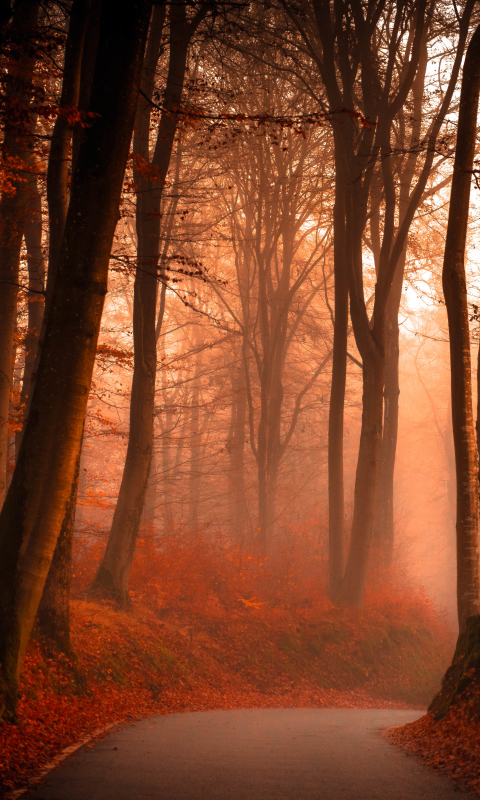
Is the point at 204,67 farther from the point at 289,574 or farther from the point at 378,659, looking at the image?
the point at 378,659

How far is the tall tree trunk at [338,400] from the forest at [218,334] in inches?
2.4

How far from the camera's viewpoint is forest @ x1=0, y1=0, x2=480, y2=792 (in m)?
6.68

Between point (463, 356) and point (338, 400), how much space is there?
6231 millimetres

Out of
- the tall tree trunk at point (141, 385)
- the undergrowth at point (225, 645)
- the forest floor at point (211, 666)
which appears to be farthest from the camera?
the tall tree trunk at point (141, 385)

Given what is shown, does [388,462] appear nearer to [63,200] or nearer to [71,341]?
[63,200]

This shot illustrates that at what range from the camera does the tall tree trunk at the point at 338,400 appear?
15945 millimetres

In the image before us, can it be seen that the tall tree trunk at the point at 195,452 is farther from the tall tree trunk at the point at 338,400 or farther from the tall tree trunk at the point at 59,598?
the tall tree trunk at the point at 59,598

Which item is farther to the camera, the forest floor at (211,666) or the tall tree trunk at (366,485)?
the tall tree trunk at (366,485)

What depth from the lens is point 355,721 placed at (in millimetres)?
9625

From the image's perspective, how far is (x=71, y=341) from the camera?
657cm

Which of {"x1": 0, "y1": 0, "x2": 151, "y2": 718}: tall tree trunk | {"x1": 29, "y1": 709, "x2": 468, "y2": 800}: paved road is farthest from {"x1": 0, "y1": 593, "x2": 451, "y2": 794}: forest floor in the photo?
{"x1": 0, "y1": 0, "x2": 151, "y2": 718}: tall tree trunk

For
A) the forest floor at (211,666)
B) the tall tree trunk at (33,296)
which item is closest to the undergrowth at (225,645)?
the forest floor at (211,666)

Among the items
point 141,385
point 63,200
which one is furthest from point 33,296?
point 63,200

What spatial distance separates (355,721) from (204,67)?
47.8ft
